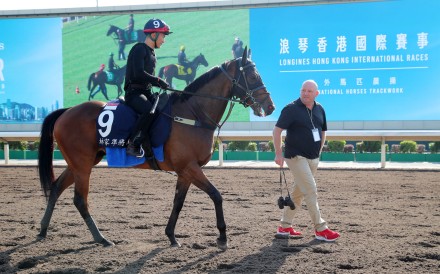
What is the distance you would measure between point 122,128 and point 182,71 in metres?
15.1

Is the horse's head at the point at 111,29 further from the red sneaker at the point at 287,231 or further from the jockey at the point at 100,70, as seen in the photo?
the red sneaker at the point at 287,231

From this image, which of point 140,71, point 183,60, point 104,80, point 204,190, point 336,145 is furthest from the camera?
point 104,80

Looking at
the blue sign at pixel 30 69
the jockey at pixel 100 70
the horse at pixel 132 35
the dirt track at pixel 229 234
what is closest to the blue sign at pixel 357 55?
the horse at pixel 132 35

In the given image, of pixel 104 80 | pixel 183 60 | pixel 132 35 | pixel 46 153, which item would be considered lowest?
pixel 46 153

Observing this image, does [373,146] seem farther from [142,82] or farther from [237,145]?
[142,82]

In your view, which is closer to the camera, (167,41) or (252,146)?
(252,146)

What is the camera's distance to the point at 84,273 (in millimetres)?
4156

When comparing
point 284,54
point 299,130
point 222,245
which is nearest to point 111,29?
point 284,54

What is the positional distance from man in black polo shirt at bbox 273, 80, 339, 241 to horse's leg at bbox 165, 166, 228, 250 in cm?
73

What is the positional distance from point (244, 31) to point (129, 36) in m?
4.63

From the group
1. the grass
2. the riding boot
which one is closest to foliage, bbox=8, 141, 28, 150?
the grass

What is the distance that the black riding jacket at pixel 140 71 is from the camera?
5.25m

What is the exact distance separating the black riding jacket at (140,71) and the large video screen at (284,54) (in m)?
14.3

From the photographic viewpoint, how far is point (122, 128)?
17.6 ft
